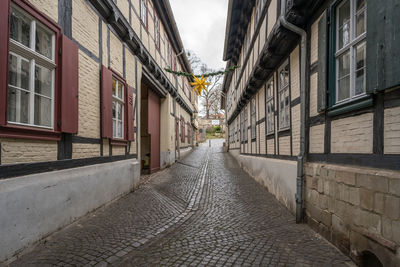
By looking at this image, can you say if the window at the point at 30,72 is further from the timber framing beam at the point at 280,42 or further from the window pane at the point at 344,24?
the window pane at the point at 344,24

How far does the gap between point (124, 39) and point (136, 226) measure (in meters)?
4.86

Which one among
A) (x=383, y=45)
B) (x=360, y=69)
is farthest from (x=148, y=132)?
(x=383, y=45)

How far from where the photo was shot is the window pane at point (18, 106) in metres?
2.74

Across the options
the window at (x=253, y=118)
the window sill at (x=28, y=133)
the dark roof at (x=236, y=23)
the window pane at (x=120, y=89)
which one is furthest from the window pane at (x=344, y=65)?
the dark roof at (x=236, y=23)

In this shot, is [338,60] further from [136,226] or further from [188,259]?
[136,226]

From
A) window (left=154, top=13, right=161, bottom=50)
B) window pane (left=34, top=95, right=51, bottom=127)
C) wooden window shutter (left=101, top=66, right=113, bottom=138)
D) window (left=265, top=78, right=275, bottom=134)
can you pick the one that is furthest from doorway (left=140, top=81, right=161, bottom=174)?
window pane (left=34, top=95, right=51, bottom=127)

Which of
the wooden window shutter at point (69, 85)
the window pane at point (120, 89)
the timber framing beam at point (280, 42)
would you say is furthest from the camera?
the window pane at point (120, 89)

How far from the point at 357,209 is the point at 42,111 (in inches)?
170

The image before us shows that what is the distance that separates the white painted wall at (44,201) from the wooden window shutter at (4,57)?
2.67ft

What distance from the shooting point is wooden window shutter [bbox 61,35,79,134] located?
3482 millimetres

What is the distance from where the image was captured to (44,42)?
3.32 meters

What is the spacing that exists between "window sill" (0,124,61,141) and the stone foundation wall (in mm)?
4029

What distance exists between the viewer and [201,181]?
763 cm

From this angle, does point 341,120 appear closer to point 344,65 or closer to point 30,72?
point 344,65
